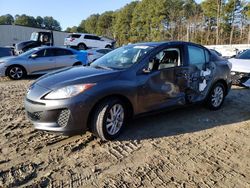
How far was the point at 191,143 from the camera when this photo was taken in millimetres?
4422

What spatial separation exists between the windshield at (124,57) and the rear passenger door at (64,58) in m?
7.30

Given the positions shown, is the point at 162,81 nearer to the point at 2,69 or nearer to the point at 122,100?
the point at 122,100

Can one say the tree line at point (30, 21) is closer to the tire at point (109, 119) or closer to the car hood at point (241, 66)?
the car hood at point (241, 66)

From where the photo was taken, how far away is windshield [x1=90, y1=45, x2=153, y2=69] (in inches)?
190

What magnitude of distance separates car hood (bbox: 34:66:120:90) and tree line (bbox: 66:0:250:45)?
35.3 metres

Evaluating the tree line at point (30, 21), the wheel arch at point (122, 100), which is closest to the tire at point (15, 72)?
the wheel arch at point (122, 100)

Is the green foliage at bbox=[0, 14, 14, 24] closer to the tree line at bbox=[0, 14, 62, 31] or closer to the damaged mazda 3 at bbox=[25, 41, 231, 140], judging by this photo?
the tree line at bbox=[0, 14, 62, 31]

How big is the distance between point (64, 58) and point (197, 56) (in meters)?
8.07

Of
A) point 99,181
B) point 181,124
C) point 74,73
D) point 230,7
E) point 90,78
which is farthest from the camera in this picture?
point 230,7

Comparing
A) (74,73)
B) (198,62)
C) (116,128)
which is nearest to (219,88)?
(198,62)

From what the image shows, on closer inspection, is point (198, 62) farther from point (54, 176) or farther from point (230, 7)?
point (230, 7)

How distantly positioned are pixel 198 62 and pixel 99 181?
3.47 metres

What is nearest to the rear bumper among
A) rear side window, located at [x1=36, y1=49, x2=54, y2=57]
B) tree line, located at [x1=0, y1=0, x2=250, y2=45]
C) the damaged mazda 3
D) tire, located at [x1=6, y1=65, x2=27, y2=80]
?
the damaged mazda 3

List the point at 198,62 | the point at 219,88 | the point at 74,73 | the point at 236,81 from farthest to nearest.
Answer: the point at 236,81
the point at 219,88
the point at 198,62
the point at 74,73
